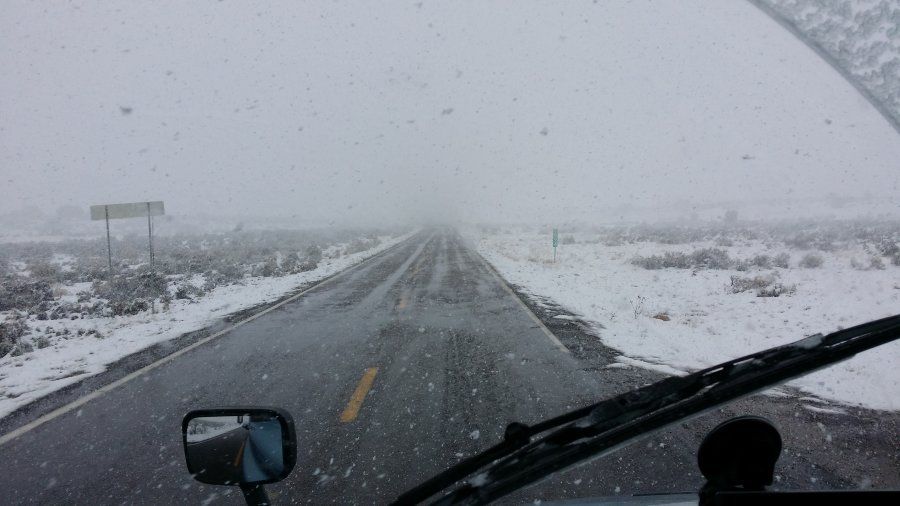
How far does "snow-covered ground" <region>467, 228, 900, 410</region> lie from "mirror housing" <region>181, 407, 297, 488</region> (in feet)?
17.4

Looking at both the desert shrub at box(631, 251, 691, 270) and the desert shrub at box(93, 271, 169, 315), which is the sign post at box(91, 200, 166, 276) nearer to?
the desert shrub at box(93, 271, 169, 315)

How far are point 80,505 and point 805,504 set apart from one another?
4.26 metres

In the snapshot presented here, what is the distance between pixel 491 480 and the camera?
1.20 m

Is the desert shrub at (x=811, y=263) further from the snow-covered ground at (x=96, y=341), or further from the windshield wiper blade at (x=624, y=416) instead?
the snow-covered ground at (x=96, y=341)

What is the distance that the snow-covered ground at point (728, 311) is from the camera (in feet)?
16.5

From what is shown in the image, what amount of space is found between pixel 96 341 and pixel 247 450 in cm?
862

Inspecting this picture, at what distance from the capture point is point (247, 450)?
1.58 metres

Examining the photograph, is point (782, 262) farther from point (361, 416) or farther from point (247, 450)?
point (247, 450)

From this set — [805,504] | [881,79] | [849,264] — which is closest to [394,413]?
[805,504]

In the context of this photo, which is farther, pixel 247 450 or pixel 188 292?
pixel 188 292

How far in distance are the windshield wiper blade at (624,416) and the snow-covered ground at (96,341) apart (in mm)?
6281

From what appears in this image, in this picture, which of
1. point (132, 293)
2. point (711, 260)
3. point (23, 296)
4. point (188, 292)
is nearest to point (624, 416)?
point (188, 292)

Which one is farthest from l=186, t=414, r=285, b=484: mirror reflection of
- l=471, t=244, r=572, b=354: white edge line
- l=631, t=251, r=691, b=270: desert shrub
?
l=631, t=251, r=691, b=270: desert shrub

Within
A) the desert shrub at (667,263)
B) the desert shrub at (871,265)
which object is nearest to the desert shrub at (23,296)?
the desert shrub at (667,263)
